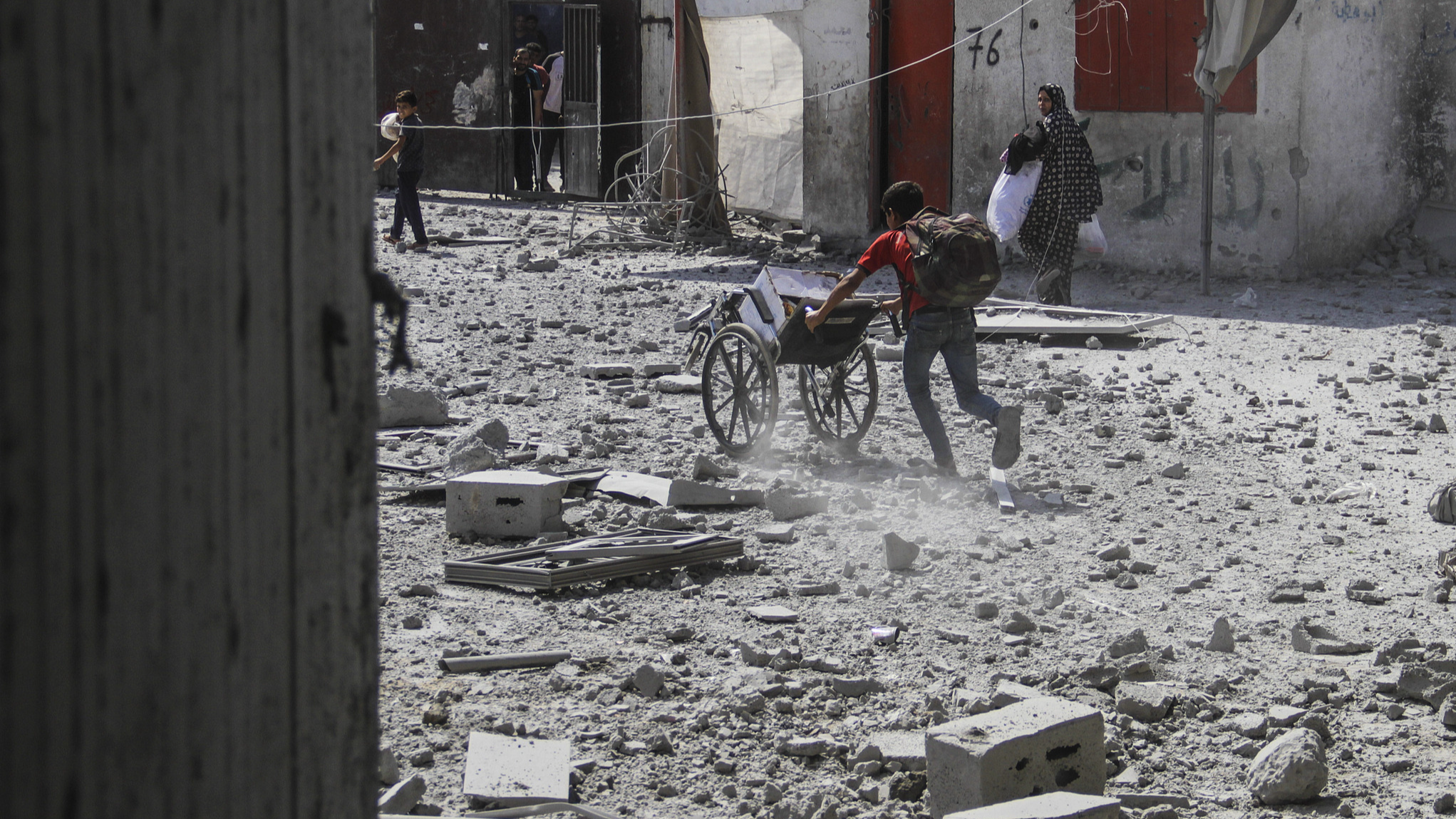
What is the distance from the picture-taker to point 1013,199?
34.4ft

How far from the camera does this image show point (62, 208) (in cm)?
75

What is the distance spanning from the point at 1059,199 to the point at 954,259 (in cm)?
524

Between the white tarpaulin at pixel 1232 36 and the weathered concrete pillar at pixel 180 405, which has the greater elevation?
the white tarpaulin at pixel 1232 36

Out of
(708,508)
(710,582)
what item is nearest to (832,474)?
(708,508)

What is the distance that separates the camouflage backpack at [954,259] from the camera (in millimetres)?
5645

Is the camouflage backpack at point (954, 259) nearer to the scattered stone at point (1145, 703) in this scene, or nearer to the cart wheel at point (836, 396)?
the cart wheel at point (836, 396)

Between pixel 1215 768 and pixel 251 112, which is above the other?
pixel 251 112

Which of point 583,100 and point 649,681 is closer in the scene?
point 649,681

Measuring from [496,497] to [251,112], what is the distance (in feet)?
15.4

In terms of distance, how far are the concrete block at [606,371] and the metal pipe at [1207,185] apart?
4914 millimetres

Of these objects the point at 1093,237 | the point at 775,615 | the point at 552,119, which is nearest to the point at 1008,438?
the point at 775,615

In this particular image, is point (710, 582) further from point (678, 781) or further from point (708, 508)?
point (678, 781)

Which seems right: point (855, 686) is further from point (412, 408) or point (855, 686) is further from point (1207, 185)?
point (1207, 185)

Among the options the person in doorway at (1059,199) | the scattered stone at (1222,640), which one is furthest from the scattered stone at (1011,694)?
the person in doorway at (1059,199)
